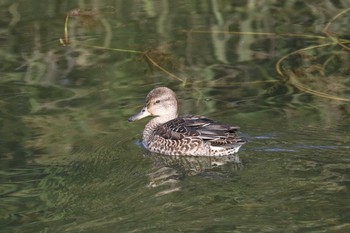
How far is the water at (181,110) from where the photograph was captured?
326 inches


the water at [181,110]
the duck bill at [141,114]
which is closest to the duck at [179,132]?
the duck bill at [141,114]

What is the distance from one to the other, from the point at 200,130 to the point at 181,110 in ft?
4.49

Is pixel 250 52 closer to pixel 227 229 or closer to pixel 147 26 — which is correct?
pixel 147 26

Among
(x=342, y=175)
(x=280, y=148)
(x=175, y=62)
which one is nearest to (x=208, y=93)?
(x=175, y=62)

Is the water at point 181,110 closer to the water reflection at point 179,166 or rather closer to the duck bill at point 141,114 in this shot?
the water reflection at point 179,166

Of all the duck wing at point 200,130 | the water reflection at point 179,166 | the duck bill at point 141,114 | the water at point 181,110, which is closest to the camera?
the water at point 181,110

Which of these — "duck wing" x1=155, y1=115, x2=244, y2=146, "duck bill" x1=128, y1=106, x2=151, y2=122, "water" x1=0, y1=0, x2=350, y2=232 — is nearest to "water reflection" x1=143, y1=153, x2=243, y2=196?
"water" x1=0, y1=0, x2=350, y2=232

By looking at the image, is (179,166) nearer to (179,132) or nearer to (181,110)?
(179,132)

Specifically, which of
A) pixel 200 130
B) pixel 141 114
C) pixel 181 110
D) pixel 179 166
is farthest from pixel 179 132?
pixel 181 110

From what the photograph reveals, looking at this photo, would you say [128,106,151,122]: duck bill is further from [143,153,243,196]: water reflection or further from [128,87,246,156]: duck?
[143,153,243,196]: water reflection

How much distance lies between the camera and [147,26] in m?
14.1

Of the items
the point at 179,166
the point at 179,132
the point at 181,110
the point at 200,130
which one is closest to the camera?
the point at 179,166

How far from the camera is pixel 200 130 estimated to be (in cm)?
998

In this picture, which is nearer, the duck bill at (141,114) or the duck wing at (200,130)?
the duck wing at (200,130)
